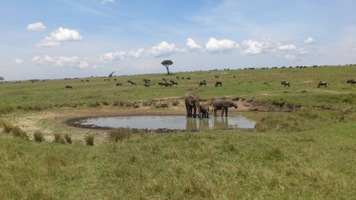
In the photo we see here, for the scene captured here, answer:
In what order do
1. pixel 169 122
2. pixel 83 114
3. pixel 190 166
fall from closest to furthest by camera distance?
1. pixel 190 166
2. pixel 169 122
3. pixel 83 114

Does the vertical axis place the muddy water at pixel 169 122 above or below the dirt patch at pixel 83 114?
below

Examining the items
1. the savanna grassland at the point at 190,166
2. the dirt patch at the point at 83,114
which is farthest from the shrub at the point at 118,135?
the dirt patch at the point at 83,114

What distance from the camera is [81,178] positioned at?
36.7 ft

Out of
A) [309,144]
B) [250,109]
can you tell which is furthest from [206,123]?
[309,144]

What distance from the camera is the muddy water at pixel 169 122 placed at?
2392cm

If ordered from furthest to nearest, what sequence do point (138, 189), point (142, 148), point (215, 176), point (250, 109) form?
point (250, 109)
point (142, 148)
point (215, 176)
point (138, 189)

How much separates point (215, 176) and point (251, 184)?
1.14m

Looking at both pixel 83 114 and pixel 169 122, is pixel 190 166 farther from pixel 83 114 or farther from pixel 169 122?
pixel 83 114

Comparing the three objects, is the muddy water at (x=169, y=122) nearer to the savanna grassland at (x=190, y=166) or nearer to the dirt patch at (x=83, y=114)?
the dirt patch at (x=83, y=114)

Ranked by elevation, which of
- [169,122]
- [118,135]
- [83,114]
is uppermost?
[118,135]

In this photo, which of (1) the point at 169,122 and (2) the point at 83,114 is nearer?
(1) the point at 169,122

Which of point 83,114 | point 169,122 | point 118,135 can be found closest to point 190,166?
point 118,135

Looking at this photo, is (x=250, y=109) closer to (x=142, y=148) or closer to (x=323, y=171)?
(x=142, y=148)

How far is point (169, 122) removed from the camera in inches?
1037
